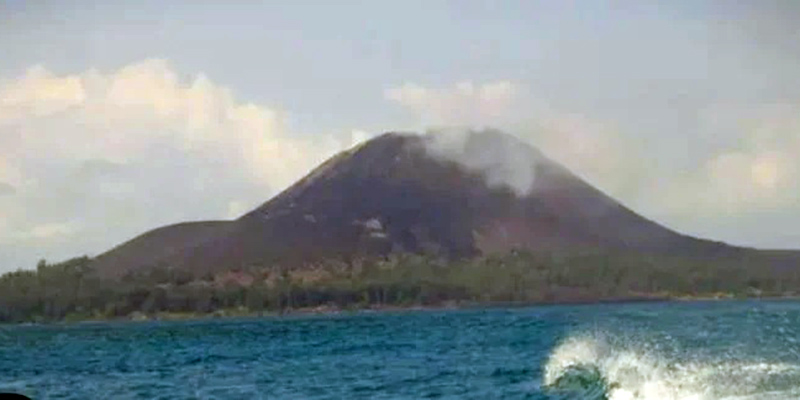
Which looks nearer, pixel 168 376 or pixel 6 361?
pixel 168 376

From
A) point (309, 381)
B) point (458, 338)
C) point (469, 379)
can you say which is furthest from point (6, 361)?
point (469, 379)

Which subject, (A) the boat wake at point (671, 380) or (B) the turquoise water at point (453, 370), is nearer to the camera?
(A) the boat wake at point (671, 380)

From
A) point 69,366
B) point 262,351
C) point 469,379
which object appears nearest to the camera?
point 469,379

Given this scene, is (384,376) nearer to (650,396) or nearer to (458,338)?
(650,396)

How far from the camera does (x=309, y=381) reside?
52594 mm

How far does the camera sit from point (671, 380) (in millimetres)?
33250

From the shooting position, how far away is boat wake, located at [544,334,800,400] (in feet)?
104

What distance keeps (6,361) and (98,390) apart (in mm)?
36559

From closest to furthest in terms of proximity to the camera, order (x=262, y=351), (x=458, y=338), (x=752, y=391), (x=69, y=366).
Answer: (x=752, y=391) < (x=69, y=366) < (x=262, y=351) < (x=458, y=338)

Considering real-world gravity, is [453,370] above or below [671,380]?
above

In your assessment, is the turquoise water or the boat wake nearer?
the boat wake

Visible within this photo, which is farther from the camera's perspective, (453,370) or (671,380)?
(453,370)

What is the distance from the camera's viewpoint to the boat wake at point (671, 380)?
1242 inches

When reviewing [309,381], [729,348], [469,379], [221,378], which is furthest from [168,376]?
[729,348]
